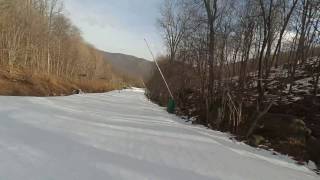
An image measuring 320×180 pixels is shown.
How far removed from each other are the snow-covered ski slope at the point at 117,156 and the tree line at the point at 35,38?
28.4m

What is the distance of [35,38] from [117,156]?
49367mm

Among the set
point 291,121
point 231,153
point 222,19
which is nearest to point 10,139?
point 231,153

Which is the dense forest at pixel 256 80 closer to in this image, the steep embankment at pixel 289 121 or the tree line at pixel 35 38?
the steep embankment at pixel 289 121

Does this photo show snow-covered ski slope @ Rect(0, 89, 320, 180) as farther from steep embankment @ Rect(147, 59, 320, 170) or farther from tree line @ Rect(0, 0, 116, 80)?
tree line @ Rect(0, 0, 116, 80)

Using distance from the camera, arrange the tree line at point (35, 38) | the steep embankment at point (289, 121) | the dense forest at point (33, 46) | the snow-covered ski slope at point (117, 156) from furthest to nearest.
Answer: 1. the tree line at point (35, 38)
2. the dense forest at point (33, 46)
3. the steep embankment at point (289, 121)
4. the snow-covered ski slope at point (117, 156)

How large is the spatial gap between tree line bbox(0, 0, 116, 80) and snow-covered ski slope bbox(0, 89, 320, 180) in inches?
1117

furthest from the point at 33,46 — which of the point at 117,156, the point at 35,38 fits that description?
the point at 117,156

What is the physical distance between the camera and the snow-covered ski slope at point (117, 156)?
6.75 meters

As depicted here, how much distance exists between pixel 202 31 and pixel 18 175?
21.4 m

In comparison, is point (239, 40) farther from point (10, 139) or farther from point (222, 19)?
point (10, 139)

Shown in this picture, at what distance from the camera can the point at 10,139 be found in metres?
8.59

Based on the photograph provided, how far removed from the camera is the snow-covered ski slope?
266 inches

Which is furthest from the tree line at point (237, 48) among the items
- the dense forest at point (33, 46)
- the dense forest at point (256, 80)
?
the dense forest at point (33, 46)

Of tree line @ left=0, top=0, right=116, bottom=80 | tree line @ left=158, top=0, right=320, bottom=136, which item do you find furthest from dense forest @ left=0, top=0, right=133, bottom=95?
tree line @ left=158, top=0, right=320, bottom=136
